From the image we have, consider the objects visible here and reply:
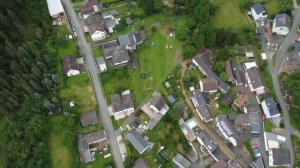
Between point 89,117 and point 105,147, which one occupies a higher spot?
point 89,117

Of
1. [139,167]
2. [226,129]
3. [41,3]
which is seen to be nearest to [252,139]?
[226,129]

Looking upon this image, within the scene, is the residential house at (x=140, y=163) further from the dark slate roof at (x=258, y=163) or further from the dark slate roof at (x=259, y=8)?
the dark slate roof at (x=259, y=8)

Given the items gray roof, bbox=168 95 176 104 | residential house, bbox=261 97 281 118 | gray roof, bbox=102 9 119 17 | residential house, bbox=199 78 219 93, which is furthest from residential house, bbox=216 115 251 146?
gray roof, bbox=102 9 119 17

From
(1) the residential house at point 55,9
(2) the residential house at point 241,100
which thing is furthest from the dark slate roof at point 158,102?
(1) the residential house at point 55,9

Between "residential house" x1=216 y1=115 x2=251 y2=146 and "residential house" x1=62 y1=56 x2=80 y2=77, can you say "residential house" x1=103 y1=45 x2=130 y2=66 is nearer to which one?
"residential house" x1=62 y1=56 x2=80 y2=77

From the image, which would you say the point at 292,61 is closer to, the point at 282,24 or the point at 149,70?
the point at 282,24

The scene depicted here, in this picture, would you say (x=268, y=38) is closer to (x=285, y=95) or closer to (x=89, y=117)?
(x=285, y=95)

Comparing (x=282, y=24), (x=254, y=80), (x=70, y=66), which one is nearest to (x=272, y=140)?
(x=254, y=80)
